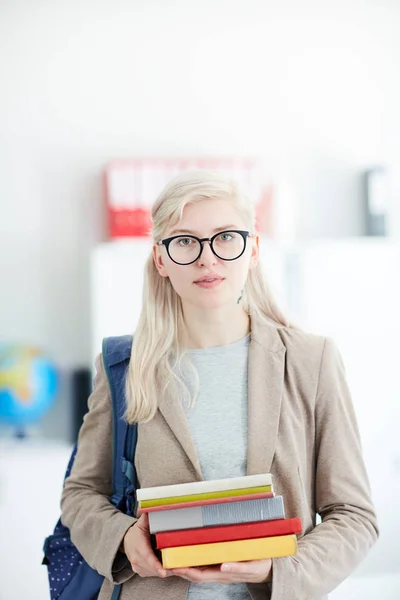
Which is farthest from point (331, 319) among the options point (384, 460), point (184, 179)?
point (184, 179)

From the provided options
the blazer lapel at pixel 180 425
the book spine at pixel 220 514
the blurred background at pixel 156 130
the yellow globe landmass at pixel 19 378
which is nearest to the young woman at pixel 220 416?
the blazer lapel at pixel 180 425

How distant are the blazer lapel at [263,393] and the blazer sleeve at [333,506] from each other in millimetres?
80

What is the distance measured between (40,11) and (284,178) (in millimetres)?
1467

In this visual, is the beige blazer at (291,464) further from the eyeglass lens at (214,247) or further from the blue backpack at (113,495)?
the eyeglass lens at (214,247)

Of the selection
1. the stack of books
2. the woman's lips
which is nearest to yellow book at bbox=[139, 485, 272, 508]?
the stack of books

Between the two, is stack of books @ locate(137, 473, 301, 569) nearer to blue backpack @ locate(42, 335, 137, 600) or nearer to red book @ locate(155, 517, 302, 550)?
red book @ locate(155, 517, 302, 550)

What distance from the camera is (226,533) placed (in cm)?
117

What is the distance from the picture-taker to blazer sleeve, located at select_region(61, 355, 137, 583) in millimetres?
1392

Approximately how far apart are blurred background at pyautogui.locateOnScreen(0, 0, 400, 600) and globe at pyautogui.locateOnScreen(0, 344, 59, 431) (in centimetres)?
4

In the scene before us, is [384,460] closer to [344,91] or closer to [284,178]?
[284,178]

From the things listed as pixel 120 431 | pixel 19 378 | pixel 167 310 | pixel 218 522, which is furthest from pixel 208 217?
pixel 19 378

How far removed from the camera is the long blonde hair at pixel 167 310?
55.9 inches

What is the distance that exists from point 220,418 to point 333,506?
0.83ft

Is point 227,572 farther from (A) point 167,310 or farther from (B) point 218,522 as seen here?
(A) point 167,310
